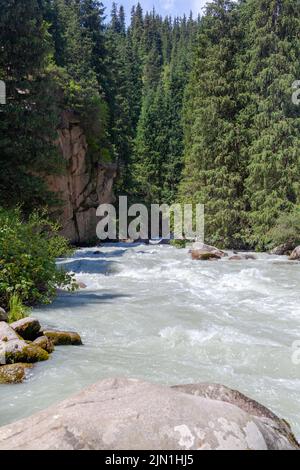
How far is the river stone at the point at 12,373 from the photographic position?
5.80 meters

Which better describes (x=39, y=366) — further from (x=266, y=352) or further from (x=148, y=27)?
(x=148, y=27)

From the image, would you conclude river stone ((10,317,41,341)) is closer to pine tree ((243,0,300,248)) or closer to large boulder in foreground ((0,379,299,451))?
large boulder in foreground ((0,379,299,451))

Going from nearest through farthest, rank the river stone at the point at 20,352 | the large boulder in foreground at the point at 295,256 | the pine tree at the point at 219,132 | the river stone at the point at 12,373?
1. the river stone at the point at 12,373
2. the river stone at the point at 20,352
3. the large boulder in foreground at the point at 295,256
4. the pine tree at the point at 219,132

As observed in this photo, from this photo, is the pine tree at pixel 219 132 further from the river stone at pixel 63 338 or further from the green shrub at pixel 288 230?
the river stone at pixel 63 338

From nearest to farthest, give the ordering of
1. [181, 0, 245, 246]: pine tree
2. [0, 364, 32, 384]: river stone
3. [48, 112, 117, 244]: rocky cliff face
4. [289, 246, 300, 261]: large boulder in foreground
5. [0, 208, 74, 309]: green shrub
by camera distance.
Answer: [0, 364, 32, 384]: river stone → [0, 208, 74, 309]: green shrub → [289, 246, 300, 261]: large boulder in foreground → [181, 0, 245, 246]: pine tree → [48, 112, 117, 244]: rocky cliff face

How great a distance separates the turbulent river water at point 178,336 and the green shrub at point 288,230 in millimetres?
8385

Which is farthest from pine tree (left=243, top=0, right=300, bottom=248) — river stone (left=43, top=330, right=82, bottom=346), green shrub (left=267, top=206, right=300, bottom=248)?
river stone (left=43, top=330, right=82, bottom=346)

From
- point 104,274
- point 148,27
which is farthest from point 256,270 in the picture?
point 148,27

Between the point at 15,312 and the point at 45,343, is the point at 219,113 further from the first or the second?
the point at 45,343

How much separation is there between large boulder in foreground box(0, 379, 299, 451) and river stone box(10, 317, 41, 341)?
401 centimetres

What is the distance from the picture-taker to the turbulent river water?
229 inches

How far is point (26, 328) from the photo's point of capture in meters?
7.08

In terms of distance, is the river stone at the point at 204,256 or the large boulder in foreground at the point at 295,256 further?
the large boulder in foreground at the point at 295,256

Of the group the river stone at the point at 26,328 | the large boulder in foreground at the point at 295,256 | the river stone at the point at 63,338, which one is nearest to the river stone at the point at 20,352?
the river stone at the point at 26,328
